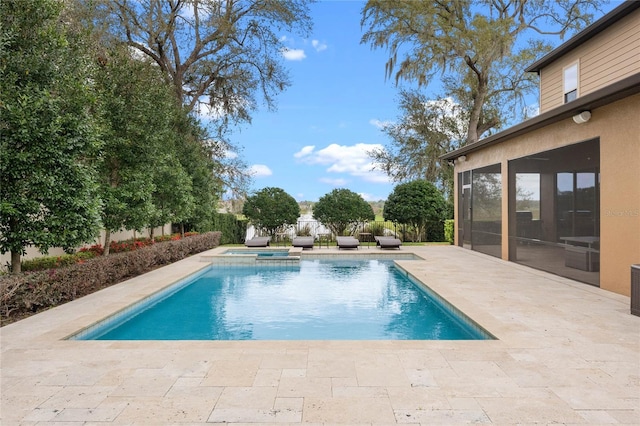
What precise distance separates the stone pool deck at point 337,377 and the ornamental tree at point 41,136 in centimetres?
146

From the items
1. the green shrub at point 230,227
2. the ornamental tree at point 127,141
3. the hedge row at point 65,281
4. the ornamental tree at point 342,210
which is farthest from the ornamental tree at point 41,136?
the ornamental tree at point 342,210

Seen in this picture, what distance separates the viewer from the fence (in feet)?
61.3

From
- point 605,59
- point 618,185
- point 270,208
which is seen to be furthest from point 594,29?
point 270,208

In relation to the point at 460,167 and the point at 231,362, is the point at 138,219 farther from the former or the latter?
the point at 460,167

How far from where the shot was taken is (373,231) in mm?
19531

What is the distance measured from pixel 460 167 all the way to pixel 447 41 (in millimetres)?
7781

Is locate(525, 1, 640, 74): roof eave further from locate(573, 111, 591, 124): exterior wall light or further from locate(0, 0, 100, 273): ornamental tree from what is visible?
locate(0, 0, 100, 273): ornamental tree

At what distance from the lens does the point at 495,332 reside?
4.97 m

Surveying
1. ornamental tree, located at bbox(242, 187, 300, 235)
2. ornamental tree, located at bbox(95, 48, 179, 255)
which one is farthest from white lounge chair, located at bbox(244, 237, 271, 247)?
ornamental tree, located at bbox(95, 48, 179, 255)

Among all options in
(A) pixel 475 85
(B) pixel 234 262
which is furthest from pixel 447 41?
(B) pixel 234 262

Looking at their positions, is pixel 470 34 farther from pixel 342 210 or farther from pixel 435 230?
pixel 342 210

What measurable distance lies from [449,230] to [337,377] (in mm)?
15013

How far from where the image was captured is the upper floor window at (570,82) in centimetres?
1077

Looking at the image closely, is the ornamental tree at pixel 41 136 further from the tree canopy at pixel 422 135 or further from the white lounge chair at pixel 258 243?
the tree canopy at pixel 422 135
